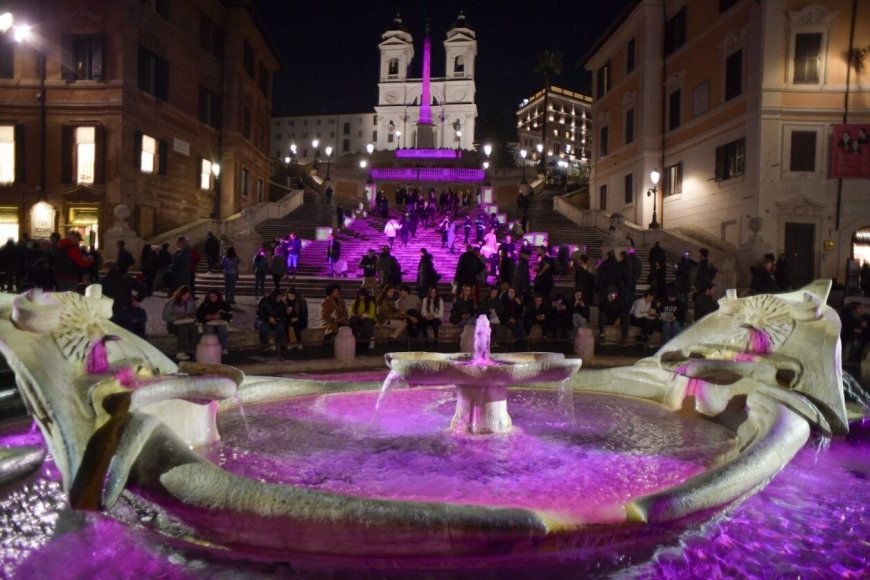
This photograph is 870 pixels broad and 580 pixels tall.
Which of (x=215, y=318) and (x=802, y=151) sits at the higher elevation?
(x=802, y=151)

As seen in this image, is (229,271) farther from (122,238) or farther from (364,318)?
(122,238)

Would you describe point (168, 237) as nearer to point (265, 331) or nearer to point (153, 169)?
point (153, 169)

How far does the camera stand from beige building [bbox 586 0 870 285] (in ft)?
76.2

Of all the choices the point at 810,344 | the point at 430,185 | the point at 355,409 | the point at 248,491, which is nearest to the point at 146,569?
the point at 248,491

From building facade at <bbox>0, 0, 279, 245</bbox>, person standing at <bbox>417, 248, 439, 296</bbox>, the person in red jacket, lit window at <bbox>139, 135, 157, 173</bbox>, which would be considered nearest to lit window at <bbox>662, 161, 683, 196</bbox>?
person standing at <bbox>417, 248, 439, 296</bbox>

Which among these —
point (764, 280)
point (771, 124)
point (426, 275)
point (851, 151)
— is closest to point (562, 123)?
point (771, 124)

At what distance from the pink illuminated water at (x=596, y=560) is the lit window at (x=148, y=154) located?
25891 mm

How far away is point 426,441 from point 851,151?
2354cm

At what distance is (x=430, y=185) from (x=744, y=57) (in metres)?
26.1

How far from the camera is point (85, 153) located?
26.6 meters

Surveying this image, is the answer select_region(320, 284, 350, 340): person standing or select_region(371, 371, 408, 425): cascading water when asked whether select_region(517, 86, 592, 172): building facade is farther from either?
select_region(371, 371, 408, 425): cascading water

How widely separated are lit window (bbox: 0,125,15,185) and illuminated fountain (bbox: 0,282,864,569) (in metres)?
25.0

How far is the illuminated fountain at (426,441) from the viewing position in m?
3.38

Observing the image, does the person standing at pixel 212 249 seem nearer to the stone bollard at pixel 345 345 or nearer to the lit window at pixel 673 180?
the stone bollard at pixel 345 345
